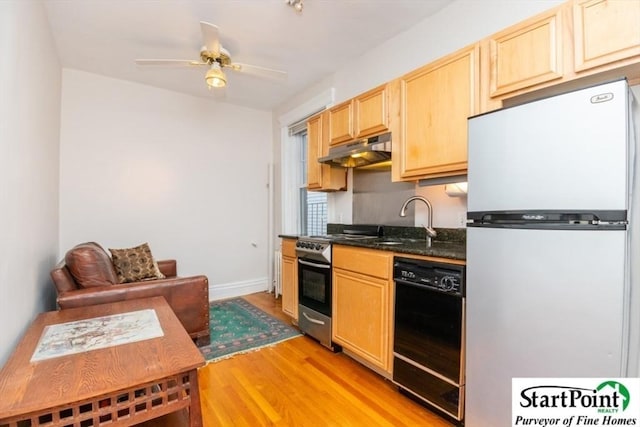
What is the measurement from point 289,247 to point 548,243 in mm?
2278

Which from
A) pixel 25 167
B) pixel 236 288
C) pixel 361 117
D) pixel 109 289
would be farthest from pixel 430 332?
pixel 236 288

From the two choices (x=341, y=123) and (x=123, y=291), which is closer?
(x=123, y=291)

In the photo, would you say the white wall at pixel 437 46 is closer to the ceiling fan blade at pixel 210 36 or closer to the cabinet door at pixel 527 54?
the cabinet door at pixel 527 54

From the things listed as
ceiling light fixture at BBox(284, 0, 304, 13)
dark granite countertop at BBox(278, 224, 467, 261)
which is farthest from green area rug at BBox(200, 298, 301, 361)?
ceiling light fixture at BBox(284, 0, 304, 13)

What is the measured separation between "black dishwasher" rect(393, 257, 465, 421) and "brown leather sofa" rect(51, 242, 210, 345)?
171 centimetres

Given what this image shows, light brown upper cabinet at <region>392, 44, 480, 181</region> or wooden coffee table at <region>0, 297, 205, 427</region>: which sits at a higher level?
light brown upper cabinet at <region>392, 44, 480, 181</region>

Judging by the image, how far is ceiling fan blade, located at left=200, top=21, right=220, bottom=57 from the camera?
2053 mm

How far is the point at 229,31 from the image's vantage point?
8.63 feet

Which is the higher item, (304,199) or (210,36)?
(210,36)

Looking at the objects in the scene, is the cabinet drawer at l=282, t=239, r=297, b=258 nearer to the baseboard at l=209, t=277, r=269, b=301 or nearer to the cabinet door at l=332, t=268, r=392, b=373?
the cabinet door at l=332, t=268, r=392, b=373

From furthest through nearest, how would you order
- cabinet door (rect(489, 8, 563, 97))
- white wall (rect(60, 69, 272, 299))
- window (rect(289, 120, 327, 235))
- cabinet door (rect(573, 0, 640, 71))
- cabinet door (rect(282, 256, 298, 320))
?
window (rect(289, 120, 327, 235)), white wall (rect(60, 69, 272, 299)), cabinet door (rect(282, 256, 298, 320)), cabinet door (rect(489, 8, 563, 97)), cabinet door (rect(573, 0, 640, 71))

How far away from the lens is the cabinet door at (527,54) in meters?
1.51

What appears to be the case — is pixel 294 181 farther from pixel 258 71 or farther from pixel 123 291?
pixel 123 291

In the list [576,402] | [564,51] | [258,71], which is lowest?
[576,402]
